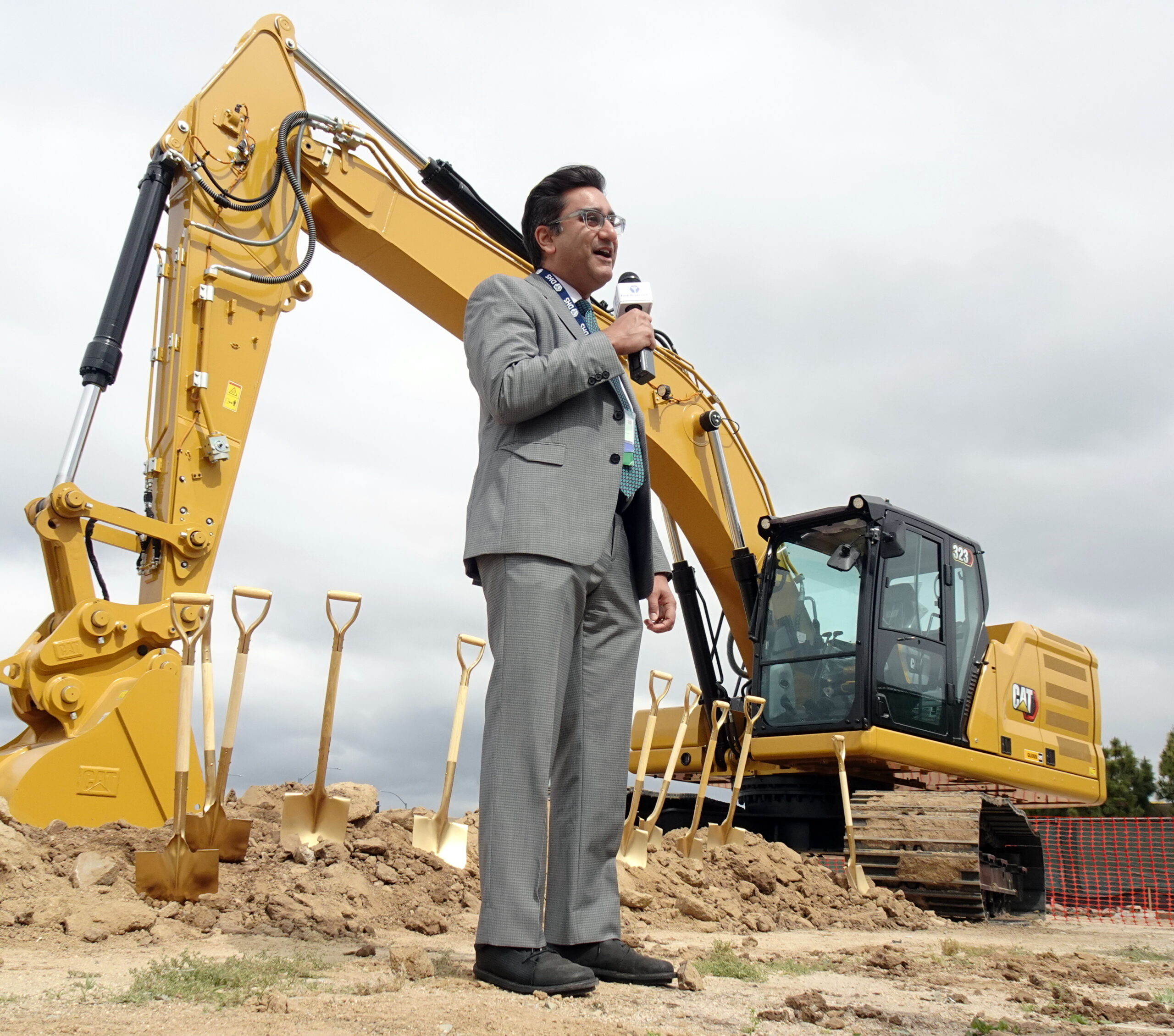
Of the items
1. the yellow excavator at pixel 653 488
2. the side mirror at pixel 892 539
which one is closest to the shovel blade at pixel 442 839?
the yellow excavator at pixel 653 488

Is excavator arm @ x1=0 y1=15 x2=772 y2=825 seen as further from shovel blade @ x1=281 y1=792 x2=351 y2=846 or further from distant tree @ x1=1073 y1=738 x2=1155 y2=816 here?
distant tree @ x1=1073 y1=738 x2=1155 y2=816

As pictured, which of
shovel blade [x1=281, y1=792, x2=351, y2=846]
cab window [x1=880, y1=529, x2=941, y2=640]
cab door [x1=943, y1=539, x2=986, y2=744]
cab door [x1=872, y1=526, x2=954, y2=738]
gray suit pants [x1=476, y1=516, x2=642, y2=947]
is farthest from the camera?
cab door [x1=943, y1=539, x2=986, y2=744]

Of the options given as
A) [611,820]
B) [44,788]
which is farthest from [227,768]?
[611,820]

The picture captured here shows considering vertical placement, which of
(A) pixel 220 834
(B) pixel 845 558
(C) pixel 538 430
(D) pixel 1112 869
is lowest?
(A) pixel 220 834

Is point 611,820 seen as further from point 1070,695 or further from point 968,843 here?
point 1070,695

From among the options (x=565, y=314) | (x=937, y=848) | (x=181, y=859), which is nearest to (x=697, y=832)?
(x=937, y=848)

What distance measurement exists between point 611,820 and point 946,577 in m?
4.99

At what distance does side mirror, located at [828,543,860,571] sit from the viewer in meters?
6.72

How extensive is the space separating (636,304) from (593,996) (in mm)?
1508

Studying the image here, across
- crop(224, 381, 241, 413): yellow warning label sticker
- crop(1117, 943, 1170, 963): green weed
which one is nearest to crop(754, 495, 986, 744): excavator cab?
crop(1117, 943, 1170, 963): green weed

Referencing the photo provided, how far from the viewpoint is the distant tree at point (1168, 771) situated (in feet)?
71.5

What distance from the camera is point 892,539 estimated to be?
267 inches

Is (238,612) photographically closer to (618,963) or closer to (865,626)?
(618,963)

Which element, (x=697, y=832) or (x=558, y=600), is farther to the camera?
(x=697, y=832)
